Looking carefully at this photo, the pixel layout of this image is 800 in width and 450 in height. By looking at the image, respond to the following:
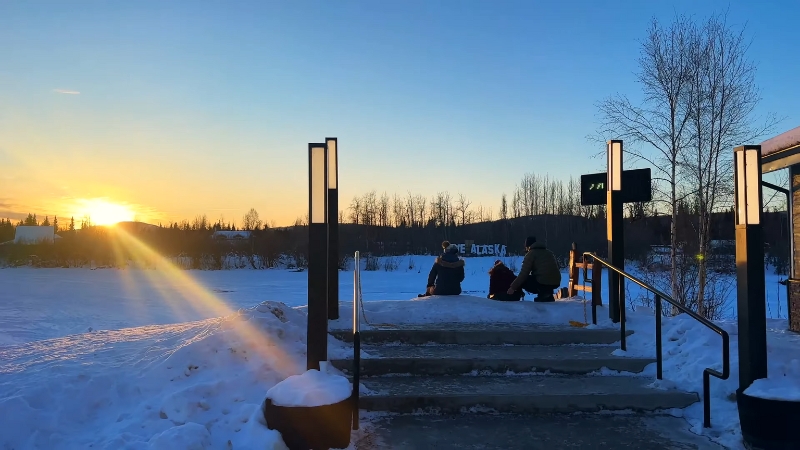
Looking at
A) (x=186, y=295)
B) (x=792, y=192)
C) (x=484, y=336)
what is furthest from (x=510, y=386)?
(x=186, y=295)

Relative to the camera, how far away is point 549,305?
26.7 ft

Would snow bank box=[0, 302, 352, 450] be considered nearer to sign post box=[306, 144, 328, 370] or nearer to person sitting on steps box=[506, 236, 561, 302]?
sign post box=[306, 144, 328, 370]

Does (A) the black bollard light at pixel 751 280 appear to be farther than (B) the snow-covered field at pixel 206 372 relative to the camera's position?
Yes

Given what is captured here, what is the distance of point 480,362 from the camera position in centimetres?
563

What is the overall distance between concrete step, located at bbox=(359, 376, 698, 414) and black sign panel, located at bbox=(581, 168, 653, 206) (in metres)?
3.29

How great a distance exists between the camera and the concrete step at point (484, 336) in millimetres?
6387

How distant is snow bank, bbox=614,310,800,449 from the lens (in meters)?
4.46

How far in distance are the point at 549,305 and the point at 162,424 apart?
5.57 meters

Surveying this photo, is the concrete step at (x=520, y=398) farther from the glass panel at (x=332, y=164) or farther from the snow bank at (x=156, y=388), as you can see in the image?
the glass panel at (x=332, y=164)

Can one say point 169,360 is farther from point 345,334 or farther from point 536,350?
point 536,350

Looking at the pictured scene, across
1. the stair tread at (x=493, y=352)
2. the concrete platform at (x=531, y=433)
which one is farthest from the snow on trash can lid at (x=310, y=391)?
the stair tread at (x=493, y=352)

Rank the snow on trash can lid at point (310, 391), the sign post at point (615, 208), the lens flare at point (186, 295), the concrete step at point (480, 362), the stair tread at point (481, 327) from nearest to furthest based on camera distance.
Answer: the snow on trash can lid at point (310, 391), the lens flare at point (186, 295), the concrete step at point (480, 362), the stair tread at point (481, 327), the sign post at point (615, 208)

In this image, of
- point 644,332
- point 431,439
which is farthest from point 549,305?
point 431,439

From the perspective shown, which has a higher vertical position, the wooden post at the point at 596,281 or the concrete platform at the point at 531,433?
the wooden post at the point at 596,281
